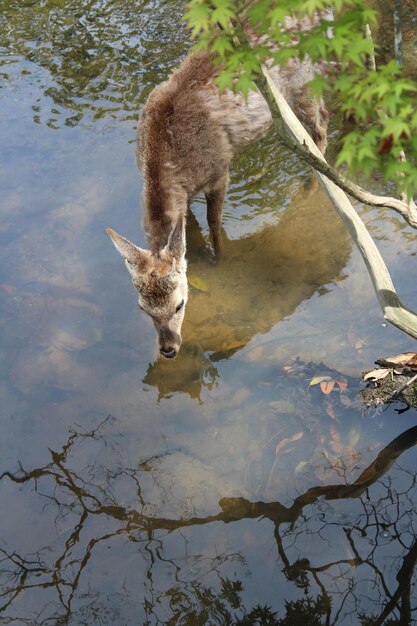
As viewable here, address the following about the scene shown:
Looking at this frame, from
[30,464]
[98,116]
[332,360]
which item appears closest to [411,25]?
[98,116]

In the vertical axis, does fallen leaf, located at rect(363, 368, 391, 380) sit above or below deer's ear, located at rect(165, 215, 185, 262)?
below

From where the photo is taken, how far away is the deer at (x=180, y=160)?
572 cm

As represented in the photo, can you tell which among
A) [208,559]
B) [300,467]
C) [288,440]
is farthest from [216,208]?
[208,559]

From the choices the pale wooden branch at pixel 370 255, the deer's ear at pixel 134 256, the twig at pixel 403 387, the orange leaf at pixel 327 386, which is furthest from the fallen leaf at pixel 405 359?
the deer's ear at pixel 134 256

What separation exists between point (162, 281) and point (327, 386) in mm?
1519

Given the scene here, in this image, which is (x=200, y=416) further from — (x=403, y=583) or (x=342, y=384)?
(x=403, y=583)

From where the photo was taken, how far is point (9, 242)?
7.47m

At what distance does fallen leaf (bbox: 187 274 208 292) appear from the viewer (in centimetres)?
685

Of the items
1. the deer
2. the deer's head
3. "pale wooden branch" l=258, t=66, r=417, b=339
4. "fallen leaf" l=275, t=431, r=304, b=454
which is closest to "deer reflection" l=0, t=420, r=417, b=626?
"fallen leaf" l=275, t=431, r=304, b=454

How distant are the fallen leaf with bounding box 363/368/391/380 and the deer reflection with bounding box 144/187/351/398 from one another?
1.18m

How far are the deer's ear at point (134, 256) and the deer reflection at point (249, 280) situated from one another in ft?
3.13

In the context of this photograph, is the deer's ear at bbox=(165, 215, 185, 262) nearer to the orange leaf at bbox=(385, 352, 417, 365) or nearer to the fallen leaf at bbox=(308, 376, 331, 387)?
the fallen leaf at bbox=(308, 376, 331, 387)

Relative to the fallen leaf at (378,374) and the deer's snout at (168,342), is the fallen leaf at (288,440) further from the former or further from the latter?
the deer's snout at (168,342)

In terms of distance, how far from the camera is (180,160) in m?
6.33
